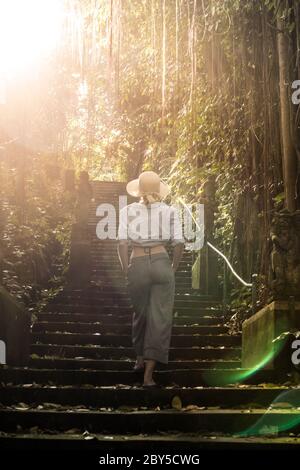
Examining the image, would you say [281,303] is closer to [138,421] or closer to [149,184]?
[149,184]

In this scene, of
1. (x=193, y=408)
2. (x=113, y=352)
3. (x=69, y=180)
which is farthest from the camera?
(x=69, y=180)

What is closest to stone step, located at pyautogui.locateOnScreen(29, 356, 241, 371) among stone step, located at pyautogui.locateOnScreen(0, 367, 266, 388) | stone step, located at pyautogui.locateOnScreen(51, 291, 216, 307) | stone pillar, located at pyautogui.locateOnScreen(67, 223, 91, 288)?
stone step, located at pyautogui.locateOnScreen(0, 367, 266, 388)

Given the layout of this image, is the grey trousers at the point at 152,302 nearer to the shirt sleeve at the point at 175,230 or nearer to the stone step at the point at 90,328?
the shirt sleeve at the point at 175,230

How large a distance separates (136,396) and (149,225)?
4.34 ft

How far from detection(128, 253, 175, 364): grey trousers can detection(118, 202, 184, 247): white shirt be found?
137 millimetres

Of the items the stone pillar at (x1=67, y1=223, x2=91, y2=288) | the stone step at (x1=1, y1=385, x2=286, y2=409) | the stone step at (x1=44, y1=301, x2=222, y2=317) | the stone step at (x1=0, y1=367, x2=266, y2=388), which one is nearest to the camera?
the stone step at (x1=1, y1=385, x2=286, y2=409)

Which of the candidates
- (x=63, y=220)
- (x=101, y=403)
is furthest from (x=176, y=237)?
(x=63, y=220)

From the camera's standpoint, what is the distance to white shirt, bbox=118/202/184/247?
5422 mm

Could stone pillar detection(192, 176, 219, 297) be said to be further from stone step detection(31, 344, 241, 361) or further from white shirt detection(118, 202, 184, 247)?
white shirt detection(118, 202, 184, 247)

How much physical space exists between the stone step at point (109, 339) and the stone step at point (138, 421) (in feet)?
10.7

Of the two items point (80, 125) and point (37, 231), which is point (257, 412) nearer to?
point (37, 231)

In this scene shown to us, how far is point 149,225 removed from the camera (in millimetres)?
5445

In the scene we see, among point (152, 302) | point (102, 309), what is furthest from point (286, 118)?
point (102, 309)

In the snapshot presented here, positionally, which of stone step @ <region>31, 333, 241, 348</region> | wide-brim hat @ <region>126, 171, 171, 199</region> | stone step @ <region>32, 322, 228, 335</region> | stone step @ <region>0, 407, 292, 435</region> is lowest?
stone step @ <region>0, 407, 292, 435</region>
